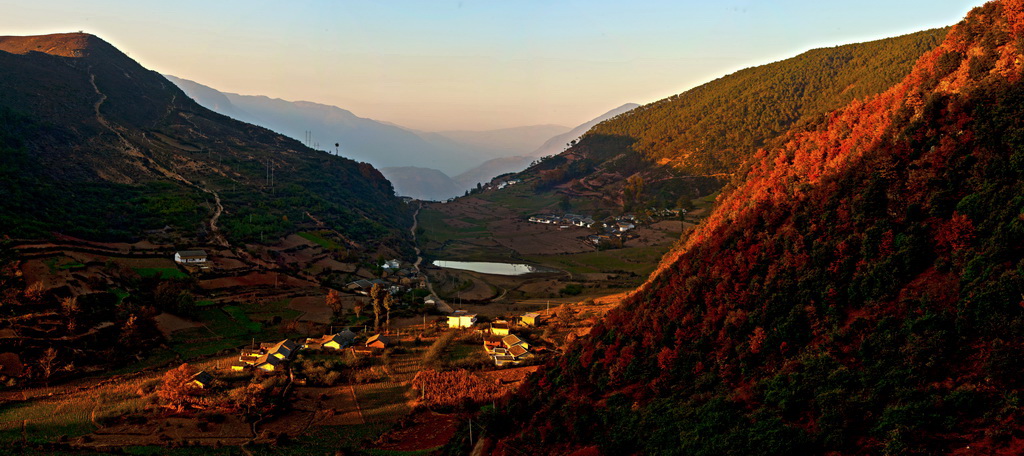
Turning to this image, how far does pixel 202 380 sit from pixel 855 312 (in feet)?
83.8

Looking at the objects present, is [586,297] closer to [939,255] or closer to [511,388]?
[511,388]

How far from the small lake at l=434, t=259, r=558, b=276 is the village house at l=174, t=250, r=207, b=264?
30.8 meters

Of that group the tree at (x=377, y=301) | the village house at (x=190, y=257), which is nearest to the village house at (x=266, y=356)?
the tree at (x=377, y=301)

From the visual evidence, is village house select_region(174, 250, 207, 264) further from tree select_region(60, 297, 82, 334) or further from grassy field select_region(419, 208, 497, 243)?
grassy field select_region(419, 208, 497, 243)

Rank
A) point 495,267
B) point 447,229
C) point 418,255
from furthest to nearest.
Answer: point 447,229 → point 418,255 → point 495,267

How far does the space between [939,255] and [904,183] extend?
2.81 meters

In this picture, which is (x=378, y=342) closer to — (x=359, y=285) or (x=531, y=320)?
(x=531, y=320)

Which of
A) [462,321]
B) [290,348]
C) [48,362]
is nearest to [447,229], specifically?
[462,321]

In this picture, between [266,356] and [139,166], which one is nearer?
[266,356]

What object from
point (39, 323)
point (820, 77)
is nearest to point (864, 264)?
point (39, 323)

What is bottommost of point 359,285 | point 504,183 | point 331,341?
point 331,341

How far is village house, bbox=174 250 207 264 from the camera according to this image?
49031 millimetres

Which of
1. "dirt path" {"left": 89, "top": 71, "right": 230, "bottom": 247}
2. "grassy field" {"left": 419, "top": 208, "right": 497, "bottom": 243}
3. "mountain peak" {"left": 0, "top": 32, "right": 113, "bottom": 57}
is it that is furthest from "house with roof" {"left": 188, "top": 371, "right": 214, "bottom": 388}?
"mountain peak" {"left": 0, "top": 32, "right": 113, "bottom": 57}

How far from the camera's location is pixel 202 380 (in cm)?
2659
